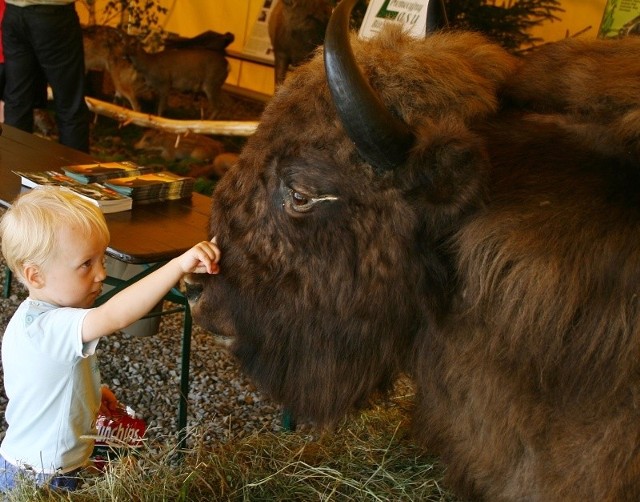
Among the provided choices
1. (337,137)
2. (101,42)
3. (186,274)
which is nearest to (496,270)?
(337,137)

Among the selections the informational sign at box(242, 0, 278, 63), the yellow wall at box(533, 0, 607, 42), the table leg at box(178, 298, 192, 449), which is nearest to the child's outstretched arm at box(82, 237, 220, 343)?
the table leg at box(178, 298, 192, 449)

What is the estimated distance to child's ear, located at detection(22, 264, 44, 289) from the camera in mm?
2184

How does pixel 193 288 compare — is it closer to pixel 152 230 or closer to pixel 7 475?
pixel 7 475

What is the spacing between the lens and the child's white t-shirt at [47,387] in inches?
86.4

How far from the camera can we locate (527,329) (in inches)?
62.5

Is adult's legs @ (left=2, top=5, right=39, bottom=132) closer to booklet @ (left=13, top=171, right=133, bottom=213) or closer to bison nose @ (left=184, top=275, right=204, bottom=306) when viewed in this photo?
booklet @ (left=13, top=171, right=133, bottom=213)

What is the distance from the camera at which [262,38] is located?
777 cm

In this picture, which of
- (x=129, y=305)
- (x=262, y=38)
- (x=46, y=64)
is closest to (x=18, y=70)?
(x=46, y=64)

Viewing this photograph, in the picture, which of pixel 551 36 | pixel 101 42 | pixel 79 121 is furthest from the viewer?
pixel 101 42

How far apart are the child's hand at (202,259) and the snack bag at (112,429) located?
751mm

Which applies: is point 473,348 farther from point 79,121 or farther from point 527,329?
point 79,121

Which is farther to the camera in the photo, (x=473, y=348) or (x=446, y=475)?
(x=446, y=475)

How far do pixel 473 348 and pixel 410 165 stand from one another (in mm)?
403

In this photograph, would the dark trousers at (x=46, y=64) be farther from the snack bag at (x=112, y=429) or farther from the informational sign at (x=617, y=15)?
the snack bag at (x=112, y=429)
